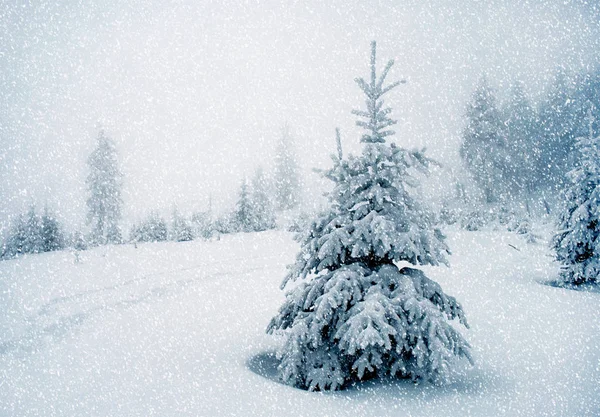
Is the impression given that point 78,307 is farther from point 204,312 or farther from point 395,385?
point 395,385

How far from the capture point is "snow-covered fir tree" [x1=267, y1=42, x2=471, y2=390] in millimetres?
6965

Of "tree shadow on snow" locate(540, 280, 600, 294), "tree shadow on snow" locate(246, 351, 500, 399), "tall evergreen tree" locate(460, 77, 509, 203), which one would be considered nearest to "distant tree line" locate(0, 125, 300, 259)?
"tall evergreen tree" locate(460, 77, 509, 203)

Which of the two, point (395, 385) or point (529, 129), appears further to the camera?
point (529, 129)

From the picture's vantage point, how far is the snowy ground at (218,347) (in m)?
6.64

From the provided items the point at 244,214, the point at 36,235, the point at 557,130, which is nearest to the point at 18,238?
the point at 36,235

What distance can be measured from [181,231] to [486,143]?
3293cm

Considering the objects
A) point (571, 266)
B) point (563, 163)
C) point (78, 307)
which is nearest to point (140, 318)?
point (78, 307)

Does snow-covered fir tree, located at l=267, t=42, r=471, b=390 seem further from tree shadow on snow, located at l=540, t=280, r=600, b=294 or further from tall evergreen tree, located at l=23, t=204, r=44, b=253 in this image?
tall evergreen tree, located at l=23, t=204, r=44, b=253

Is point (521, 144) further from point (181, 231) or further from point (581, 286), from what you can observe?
point (181, 231)

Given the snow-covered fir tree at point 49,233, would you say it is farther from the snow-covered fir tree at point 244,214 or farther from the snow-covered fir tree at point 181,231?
the snow-covered fir tree at point 244,214

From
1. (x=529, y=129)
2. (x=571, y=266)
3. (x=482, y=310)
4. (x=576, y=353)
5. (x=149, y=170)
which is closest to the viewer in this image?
(x=576, y=353)

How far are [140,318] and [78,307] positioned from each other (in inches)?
127

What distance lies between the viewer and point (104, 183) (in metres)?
45.2

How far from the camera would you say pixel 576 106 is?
39.9 m
